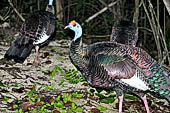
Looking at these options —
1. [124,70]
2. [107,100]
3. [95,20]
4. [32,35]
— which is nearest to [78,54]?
[124,70]

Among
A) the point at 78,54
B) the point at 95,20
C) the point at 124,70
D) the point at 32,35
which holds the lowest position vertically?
the point at 124,70

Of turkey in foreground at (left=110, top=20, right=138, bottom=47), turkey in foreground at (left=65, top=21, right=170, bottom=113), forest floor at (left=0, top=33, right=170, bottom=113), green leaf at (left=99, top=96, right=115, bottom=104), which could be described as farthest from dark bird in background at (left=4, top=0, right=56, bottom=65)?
green leaf at (left=99, top=96, right=115, bottom=104)

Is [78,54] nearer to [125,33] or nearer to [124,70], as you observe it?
[124,70]

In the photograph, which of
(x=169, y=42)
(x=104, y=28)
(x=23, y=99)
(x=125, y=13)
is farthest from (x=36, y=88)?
(x=125, y=13)

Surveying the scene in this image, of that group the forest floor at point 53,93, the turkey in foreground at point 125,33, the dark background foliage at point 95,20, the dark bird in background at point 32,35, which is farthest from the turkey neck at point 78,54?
the dark background foliage at point 95,20

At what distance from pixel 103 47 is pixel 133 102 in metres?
1.28

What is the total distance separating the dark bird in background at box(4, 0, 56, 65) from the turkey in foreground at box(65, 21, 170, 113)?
1701mm

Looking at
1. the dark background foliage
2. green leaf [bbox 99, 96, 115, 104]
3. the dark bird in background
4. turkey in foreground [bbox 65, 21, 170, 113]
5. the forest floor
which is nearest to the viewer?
turkey in foreground [bbox 65, 21, 170, 113]

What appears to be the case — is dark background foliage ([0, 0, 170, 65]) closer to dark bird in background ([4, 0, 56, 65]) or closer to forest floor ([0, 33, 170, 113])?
dark bird in background ([4, 0, 56, 65])

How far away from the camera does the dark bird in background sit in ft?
18.8

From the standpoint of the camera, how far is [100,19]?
10.1 m

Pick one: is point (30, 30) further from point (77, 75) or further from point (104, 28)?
point (104, 28)

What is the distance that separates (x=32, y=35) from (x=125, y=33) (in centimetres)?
195

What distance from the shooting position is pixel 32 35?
595cm
